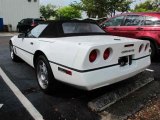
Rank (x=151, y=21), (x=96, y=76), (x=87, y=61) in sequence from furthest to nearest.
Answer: (x=151, y=21) < (x=96, y=76) < (x=87, y=61)

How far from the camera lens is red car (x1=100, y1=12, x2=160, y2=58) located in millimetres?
7066

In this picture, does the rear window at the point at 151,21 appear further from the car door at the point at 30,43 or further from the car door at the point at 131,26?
the car door at the point at 30,43

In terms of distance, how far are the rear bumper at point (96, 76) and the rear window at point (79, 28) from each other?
3.32 ft

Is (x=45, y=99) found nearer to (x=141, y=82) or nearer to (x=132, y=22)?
(x=141, y=82)

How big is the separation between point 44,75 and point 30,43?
2.94 feet

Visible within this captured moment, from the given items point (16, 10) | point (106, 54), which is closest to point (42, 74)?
point (106, 54)

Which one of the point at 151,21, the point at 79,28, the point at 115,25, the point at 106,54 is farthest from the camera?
the point at 115,25

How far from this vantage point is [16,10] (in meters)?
26.0

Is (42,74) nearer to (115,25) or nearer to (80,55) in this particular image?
(80,55)

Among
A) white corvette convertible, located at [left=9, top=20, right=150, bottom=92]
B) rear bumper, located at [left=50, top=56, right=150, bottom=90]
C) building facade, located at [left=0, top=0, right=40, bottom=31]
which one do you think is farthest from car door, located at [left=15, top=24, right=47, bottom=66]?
building facade, located at [left=0, top=0, right=40, bottom=31]

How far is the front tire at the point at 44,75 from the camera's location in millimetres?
4324

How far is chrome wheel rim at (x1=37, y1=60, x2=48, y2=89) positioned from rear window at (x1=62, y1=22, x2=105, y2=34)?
2.62ft

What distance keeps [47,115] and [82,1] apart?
94.2 ft

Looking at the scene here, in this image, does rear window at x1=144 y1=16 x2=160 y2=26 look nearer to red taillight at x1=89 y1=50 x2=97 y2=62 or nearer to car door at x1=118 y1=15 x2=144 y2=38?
car door at x1=118 y1=15 x2=144 y2=38
